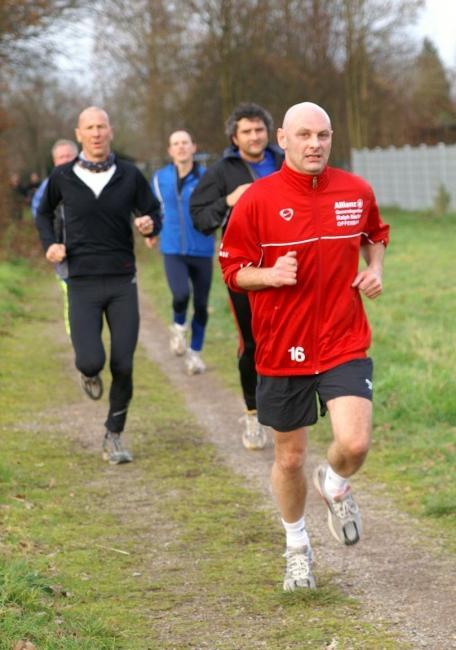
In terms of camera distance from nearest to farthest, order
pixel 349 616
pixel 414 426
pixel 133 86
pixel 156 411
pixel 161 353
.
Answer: pixel 349 616 < pixel 414 426 < pixel 156 411 < pixel 161 353 < pixel 133 86

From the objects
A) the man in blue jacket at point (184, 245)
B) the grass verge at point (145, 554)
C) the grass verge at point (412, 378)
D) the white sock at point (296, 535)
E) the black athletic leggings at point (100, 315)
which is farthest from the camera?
the man in blue jacket at point (184, 245)

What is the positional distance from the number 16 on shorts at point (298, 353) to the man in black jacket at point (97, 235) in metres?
3.01

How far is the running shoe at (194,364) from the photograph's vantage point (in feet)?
39.4

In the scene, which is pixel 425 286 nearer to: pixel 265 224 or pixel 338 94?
pixel 265 224

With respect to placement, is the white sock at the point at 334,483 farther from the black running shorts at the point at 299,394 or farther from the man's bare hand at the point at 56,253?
the man's bare hand at the point at 56,253

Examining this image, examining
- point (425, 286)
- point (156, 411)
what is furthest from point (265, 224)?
point (425, 286)

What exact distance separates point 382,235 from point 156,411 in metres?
5.04

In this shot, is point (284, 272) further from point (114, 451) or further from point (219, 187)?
point (114, 451)

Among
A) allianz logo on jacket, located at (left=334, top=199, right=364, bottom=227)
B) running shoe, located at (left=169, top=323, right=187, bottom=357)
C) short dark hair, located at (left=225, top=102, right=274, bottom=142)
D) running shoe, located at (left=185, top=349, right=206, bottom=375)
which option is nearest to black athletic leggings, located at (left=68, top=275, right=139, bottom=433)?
short dark hair, located at (left=225, top=102, right=274, bottom=142)

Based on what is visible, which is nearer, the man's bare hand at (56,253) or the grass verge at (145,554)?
the grass verge at (145,554)

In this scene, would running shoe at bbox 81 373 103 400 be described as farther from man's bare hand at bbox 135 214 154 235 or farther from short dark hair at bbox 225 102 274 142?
short dark hair at bbox 225 102 274 142

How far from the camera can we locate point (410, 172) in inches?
1619

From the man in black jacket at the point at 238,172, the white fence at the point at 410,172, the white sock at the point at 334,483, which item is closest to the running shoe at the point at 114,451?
the man in black jacket at the point at 238,172

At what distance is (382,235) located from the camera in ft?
18.1
